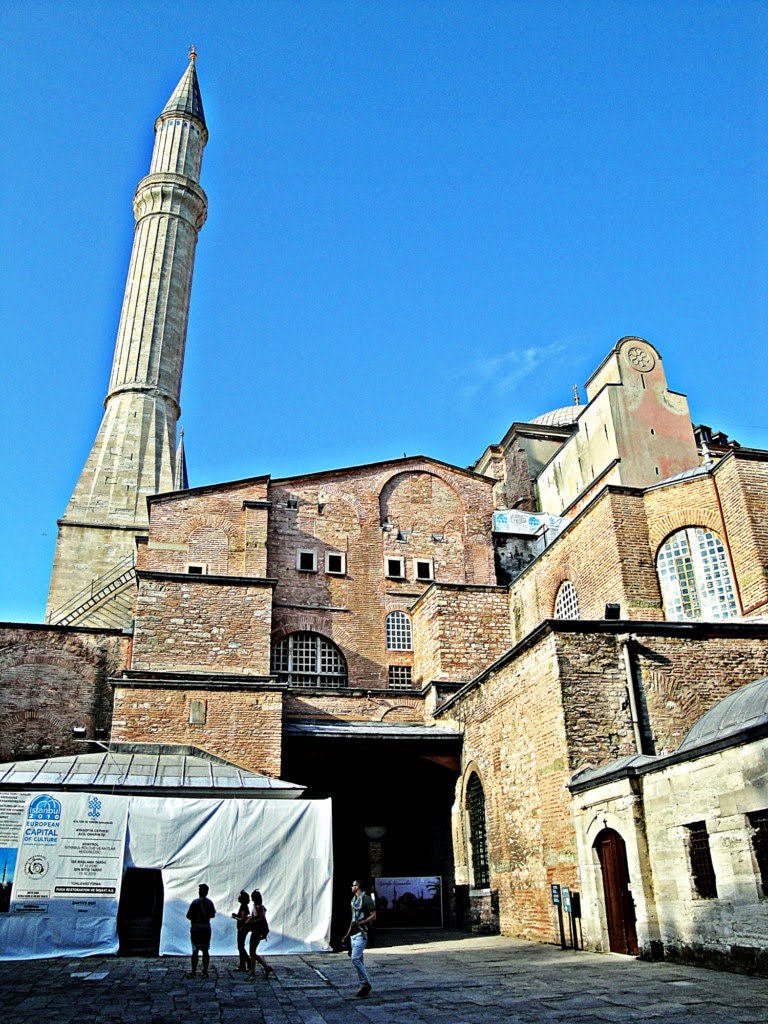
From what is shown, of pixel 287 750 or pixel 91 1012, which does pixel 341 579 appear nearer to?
pixel 287 750

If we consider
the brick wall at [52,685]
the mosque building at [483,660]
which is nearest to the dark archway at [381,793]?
the mosque building at [483,660]

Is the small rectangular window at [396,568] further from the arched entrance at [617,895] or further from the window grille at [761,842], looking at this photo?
the window grille at [761,842]

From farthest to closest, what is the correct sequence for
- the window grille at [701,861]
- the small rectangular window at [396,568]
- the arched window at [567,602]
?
1. the small rectangular window at [396,568]
2. the arched window at [567,602]
3. the window grille at [701,861]

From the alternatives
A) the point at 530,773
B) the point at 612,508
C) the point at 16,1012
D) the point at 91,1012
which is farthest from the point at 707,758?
the point at 612,508

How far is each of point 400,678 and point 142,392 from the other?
59.8 feet

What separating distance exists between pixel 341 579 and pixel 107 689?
264 inches

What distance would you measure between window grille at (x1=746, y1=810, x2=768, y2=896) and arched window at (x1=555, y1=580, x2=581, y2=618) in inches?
447

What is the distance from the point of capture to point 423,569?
919 inches

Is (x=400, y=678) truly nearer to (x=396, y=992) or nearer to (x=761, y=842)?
(x=396, y=992)

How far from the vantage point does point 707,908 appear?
9062 mm

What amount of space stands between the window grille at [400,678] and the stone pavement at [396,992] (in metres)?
10.5

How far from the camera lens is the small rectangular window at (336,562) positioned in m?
22.6

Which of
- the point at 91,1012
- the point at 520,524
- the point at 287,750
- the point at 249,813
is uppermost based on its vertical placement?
the point at 520,524

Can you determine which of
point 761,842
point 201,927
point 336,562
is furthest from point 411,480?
point 761,842
